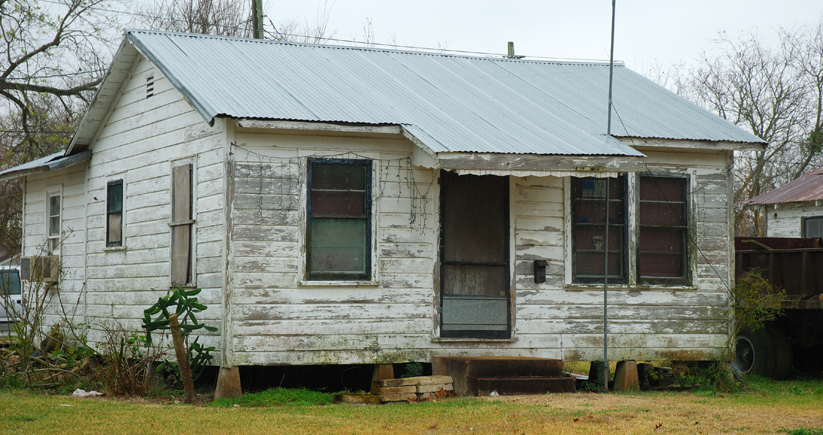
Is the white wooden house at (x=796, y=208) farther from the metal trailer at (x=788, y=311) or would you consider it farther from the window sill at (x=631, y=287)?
the window sill at (x=631, y=287)

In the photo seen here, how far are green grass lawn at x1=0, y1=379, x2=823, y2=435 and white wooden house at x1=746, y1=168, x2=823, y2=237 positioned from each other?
1220cm

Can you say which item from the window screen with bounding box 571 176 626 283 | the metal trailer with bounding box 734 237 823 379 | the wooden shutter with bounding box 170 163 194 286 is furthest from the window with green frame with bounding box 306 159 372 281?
the metal trailer with bounding box 734 237 823 379

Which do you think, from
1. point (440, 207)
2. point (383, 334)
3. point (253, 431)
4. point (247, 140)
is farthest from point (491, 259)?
point (253, 431)

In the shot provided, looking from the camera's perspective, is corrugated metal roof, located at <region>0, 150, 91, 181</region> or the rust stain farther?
corrugated metal roof, located at <region>0, 150, 91, 181</region>

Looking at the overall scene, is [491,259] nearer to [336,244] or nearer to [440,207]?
[440,207]

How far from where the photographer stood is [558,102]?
13219 millimetres

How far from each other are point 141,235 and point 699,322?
761 centimetres

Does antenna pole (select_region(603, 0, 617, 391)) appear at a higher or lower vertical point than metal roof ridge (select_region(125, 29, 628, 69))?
lower

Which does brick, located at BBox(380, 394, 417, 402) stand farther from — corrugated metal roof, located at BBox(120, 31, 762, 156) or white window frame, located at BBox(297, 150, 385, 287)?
corrugated metal roof, located at BBox(120, 31, 762, 156)

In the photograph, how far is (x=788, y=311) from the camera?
1396 cm

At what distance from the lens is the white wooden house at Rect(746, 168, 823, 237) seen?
21953mm

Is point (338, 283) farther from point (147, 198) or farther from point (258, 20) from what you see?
point (258, 20)

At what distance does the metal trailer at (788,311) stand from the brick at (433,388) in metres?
5.47

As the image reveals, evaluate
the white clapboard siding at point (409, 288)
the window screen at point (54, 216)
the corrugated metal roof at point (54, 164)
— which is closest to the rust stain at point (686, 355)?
the white clapboard siding at point (409, 288)
